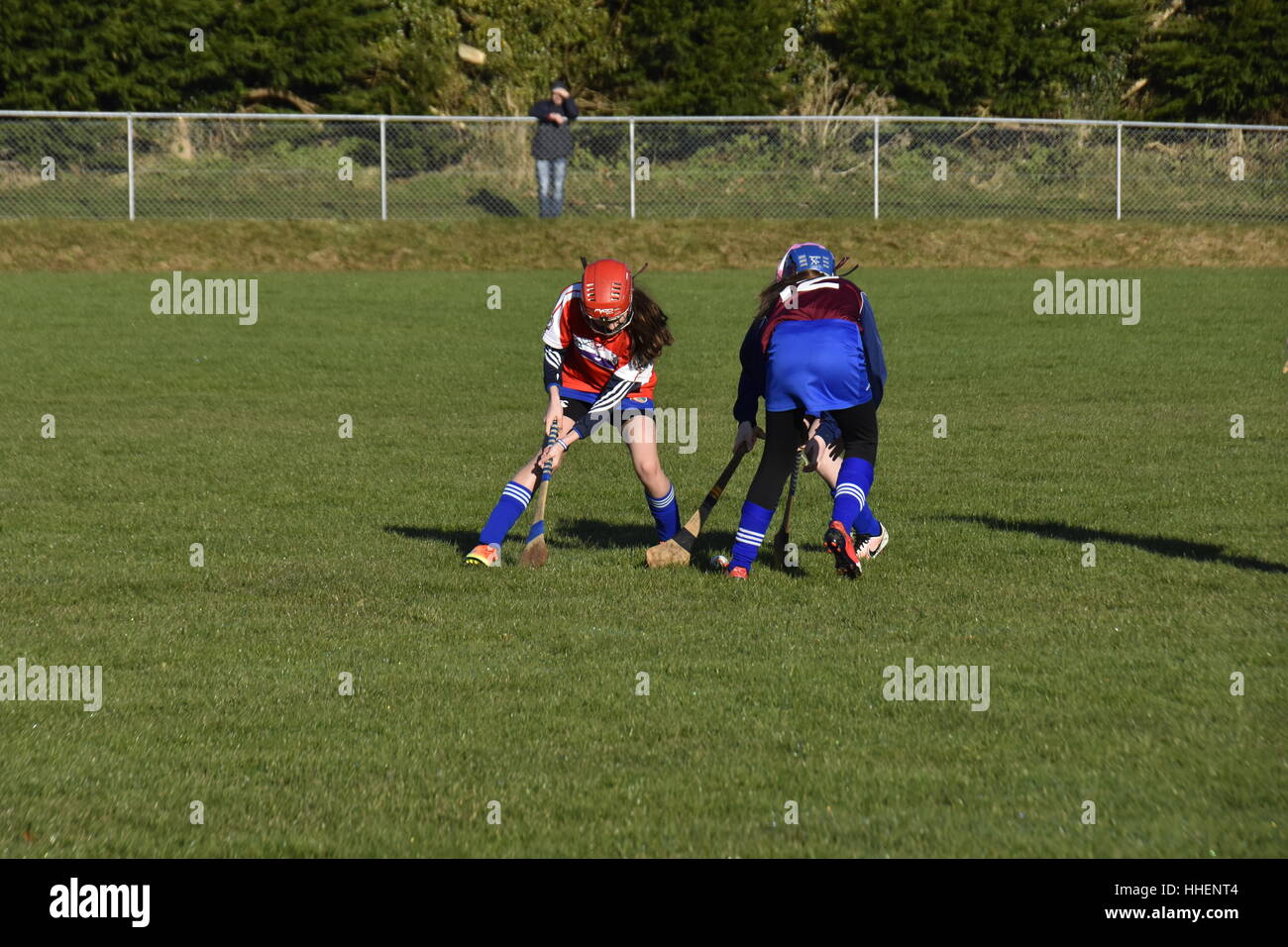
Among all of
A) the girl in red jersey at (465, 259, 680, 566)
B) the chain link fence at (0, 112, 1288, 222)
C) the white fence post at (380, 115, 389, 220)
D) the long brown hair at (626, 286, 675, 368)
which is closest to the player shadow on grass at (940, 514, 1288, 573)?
the girl in red jersey at (465, 259, 680, 566)

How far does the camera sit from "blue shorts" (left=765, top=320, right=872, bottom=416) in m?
7.75

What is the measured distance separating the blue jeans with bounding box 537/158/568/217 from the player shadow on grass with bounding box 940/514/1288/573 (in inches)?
673

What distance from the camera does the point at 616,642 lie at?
6.77 metres

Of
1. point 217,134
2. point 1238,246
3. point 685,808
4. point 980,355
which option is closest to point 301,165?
point 217,134

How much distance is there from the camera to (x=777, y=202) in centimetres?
2664

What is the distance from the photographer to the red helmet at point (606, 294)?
7973 mm

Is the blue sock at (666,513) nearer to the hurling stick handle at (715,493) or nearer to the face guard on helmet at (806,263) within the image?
the hurling stick handle at (715,493)

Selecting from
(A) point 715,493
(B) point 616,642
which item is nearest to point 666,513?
(A) point 715,493

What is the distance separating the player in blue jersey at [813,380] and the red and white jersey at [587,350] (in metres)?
0.60

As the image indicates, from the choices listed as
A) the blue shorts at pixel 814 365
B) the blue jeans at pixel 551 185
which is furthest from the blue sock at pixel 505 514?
the blue jeans at pixel 551 185

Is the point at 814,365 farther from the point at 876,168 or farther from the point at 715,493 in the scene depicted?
the point at 876,168

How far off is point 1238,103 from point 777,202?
35.0 feet

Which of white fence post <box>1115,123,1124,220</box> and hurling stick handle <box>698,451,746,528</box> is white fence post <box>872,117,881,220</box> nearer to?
white fence post <box>1115,123,1124,220</box>
